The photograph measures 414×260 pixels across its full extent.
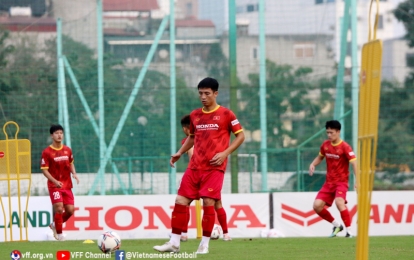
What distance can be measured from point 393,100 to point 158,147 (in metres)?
5.62

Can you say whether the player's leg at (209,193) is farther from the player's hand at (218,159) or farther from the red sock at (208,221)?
the player's hand at (218,159)

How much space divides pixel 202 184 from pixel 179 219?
478 mm

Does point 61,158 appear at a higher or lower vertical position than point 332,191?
higher

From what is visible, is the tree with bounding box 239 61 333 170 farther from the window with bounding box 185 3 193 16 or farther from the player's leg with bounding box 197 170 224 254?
the player's leg with bounding box 197 170 224 254

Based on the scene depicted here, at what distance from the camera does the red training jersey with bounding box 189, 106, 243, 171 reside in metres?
9.65

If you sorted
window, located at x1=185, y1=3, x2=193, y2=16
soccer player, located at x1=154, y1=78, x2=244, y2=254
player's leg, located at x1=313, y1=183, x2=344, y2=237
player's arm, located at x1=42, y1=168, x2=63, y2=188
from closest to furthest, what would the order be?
1. soccer player, located at x1=154, y1=78, x2=244, y2=254
2. player's arm, located at x1=42, y1=168, x2=63, y2=188
3. player's leg, located at x1=313, y1=183, x2=344, y2=237
4. window, located at x1=185, y1=3, x2=193, y2=16

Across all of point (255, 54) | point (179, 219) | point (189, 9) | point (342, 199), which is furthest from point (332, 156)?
point (189, 9)

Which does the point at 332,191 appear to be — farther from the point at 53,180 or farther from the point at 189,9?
the point at 189,9

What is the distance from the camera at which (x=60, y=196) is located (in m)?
15.1

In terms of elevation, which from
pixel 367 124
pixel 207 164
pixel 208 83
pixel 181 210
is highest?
pixel 208 83

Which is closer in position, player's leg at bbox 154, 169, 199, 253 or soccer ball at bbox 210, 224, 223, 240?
player's leg at bbox 154, 169, 199, 253

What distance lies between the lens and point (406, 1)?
814 inches

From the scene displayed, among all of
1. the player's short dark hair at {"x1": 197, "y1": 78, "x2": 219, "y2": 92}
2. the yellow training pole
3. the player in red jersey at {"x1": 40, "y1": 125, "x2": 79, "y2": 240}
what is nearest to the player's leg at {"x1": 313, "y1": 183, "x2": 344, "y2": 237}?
the player in red jersey at {"x1": 40, "y1": 125, "x2": 79, "y2": 240}

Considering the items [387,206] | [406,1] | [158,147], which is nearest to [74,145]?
[158,147]
